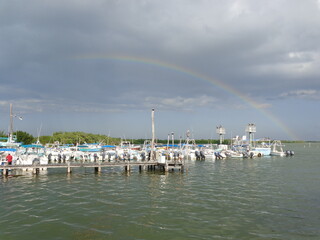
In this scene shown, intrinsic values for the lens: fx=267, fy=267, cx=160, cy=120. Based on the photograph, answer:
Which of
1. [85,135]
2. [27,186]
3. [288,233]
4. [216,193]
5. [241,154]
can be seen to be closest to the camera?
[288,233]

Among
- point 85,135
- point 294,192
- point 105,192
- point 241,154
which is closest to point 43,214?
point 105,192

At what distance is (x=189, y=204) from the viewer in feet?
80.4

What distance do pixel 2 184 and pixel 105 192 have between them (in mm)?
13943

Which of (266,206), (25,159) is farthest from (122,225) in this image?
(25,159)

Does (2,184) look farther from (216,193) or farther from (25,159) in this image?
(216,193)

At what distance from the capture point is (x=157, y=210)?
74.0ft

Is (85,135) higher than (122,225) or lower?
higher

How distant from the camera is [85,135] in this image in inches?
6590

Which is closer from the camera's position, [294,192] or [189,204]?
[189,204]

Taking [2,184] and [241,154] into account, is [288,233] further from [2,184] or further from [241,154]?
[241,154]

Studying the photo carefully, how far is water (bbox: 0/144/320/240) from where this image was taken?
691 inches

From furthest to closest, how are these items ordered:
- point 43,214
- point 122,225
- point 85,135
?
1. point 85,135
2. point 43,214
3. point 122,225

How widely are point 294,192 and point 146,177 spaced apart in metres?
20.5

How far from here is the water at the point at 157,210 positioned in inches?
691
